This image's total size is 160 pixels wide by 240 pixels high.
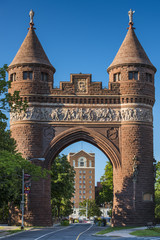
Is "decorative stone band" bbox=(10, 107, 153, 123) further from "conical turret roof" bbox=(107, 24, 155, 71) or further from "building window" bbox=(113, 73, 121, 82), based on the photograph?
"conical turret roof" bbox=(107, 24, 155, 71)

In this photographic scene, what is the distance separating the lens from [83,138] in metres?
44.6

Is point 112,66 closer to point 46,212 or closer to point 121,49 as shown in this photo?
point 121,49

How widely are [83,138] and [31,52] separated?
11130mm

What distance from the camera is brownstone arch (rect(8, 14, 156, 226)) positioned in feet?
140

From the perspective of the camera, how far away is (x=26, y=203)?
42312 millimetres


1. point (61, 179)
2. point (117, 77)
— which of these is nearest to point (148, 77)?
point (117, 77)

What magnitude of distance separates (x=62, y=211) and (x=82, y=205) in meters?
66.2

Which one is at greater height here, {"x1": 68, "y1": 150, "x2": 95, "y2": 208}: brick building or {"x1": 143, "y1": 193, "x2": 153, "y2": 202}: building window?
{"x1": 68, "y1": 150, "x2": 95, "y2": 208}: brick building

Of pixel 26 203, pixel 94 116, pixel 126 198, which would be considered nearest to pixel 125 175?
pixel 126 198

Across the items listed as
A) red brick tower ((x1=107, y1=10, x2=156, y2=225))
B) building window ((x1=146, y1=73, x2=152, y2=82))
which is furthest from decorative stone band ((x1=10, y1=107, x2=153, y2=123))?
building window ((x1=146, y1=73, x2=152, y2=82))

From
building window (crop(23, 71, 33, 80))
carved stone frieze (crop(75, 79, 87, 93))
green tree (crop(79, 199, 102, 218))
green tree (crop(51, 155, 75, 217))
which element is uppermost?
building window (crop(23, 71, 33, 80))

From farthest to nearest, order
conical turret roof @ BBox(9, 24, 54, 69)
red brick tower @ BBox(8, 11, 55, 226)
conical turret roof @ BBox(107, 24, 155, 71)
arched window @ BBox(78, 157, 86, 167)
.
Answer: arched window @ BBox(78, 157, 86, 167) < conical turret roof @ BBox(107, 24, 155, 71) < conical turret roof @ BBox(9, 24, 54, 69) < red brick tower @ BBox(8, 11, 55, 226)

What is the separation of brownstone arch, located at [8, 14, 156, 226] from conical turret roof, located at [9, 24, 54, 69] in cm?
12

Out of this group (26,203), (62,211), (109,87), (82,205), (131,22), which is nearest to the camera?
(26,203)
